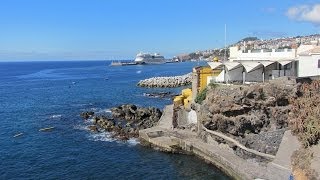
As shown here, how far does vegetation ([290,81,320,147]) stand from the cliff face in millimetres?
1093

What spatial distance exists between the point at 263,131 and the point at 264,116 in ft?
4.17

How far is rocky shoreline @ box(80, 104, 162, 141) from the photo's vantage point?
143 ft

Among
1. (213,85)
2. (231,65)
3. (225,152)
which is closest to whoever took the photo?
(225,152)

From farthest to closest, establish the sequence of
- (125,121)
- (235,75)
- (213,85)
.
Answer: (125,121), (235,75), (213,85)

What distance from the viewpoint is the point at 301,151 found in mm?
24781

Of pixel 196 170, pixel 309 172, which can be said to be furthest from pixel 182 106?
pixel 309 172

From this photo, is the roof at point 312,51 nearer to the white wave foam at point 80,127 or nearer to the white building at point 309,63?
the white building at point 309,63

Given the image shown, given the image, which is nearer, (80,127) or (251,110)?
(251,110)

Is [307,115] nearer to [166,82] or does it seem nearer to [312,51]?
[312,51]

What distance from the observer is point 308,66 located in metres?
35.4

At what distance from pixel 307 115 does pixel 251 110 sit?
6.54 metres

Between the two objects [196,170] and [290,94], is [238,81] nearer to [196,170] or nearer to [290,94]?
[290,94]

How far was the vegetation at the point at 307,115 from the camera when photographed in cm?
2536

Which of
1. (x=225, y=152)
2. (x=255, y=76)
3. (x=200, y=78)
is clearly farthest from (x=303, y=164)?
(x=200, y=78)
